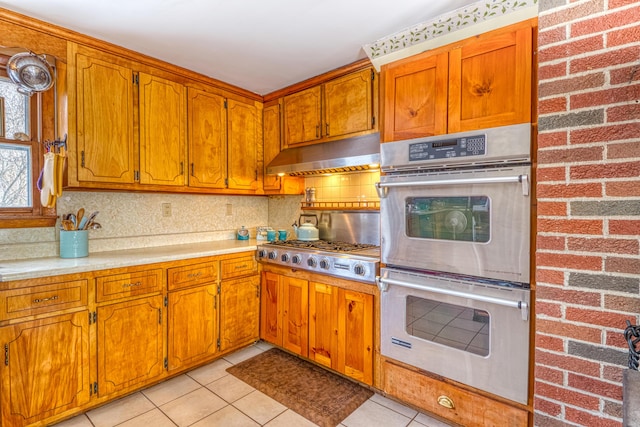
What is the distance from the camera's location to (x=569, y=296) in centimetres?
123

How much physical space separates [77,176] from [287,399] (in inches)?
82.2

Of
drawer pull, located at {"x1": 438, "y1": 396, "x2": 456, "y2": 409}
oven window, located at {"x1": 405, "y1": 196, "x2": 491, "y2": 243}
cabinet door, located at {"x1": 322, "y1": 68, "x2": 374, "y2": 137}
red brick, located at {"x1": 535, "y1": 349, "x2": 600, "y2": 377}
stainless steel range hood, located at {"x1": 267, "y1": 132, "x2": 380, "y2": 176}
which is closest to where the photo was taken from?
red brick, located at {"x1": 535, "y1": 349, "x2": 600, "y2": 377}

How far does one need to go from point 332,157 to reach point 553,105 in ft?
5.12

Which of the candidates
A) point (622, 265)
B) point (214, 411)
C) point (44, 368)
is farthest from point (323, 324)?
point (622, 265)

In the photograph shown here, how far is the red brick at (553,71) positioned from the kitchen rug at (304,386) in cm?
209

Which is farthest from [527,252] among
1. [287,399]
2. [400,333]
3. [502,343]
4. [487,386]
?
[287,399]

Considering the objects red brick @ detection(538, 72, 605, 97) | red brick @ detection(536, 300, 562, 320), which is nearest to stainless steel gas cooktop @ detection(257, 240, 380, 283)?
red brick @ detection(536, 300, 562, 320)

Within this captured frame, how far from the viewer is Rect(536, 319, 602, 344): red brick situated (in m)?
1.18

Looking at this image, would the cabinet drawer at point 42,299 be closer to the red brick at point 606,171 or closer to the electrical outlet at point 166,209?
the electrical outlet at point 166,209

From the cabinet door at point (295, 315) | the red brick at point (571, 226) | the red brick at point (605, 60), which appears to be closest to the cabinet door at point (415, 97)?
the red brick at point (605, 60)

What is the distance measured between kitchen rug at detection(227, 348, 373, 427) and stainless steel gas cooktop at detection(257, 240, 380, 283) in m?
0.80

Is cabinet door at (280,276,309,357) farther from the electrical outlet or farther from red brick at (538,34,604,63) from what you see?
red brick at (538,34,604,63)

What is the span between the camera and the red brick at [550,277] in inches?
49.3

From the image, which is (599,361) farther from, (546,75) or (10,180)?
(10,180)
